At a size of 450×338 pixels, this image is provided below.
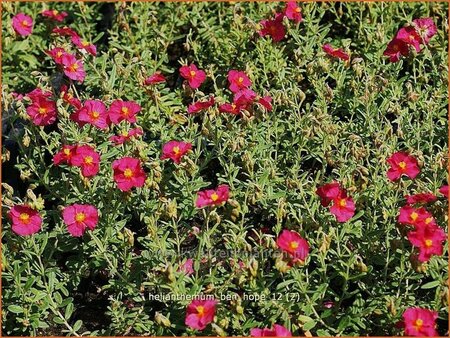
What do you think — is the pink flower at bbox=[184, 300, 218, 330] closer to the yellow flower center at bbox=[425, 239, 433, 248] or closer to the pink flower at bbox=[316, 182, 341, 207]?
the pink flower at bbox=[316, 182, 341, 207]

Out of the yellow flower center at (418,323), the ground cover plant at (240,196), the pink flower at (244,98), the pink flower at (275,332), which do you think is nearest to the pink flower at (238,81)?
the ground cover plant at (240,196)

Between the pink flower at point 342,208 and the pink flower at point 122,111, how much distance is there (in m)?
1.13

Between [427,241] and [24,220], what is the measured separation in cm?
175

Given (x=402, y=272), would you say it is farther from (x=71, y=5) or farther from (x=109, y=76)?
(x=71, y=5)

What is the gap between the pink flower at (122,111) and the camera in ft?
13.3

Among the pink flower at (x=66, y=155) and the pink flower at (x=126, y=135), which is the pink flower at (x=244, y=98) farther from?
the pink flower at (x=66, y=155)

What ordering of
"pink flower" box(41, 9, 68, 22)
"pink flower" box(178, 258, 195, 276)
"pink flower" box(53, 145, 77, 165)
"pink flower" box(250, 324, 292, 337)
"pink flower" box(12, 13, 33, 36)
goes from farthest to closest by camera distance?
"pink flower" box(41, 9, 68, 22) < "pink flower" box(12, 13, 33, 36) < "pink flower" box(53, 145, 77, 165) < "pink flower" box(178, 258, 195, 276) < "pink flower" box(250, 324, 292, 337)

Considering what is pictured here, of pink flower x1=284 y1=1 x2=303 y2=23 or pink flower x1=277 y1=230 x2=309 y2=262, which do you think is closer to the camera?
pink flower x1=277 y1=230 x2=309 y2=262

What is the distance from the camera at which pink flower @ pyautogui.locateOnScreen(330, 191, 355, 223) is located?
3.49 meters

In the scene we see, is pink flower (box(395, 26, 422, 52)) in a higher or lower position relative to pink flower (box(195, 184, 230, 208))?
higher

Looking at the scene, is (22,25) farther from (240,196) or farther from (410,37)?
(410,37)

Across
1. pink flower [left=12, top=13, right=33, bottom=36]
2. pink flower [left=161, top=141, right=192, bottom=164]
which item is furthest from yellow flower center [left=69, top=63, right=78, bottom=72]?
pink flower [left=12, top=13, right=33, bottom=36]

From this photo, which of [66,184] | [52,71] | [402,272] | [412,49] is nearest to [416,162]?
[402,272]

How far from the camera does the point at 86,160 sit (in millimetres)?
3768
